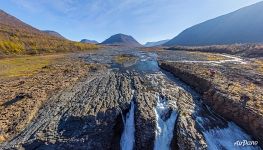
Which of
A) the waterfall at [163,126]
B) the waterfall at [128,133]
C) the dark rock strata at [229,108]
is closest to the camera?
the waterfall at [163,126]

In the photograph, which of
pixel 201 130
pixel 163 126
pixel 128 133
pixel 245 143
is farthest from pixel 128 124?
pixel 245 143

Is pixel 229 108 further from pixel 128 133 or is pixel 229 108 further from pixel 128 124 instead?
pixel 128 133

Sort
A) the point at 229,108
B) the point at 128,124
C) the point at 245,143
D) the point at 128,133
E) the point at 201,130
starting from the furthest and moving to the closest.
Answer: the point at 229,108, the point at 128,124, the point at 128,133, the point at 201,130, the point at 245,143

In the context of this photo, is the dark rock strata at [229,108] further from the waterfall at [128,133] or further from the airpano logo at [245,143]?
the waterfall at [128,133]

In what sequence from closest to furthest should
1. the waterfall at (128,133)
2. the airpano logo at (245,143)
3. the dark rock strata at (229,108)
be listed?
the airpano logo at (245,143)
the waterfall at (128,133)
the dark rock strata at (229,108)

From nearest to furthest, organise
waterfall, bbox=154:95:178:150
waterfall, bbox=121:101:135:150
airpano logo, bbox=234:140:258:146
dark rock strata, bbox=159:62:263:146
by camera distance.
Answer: airpano logo, bbox=234:140:258:146, waterfall, bbox=154:95:178:150, waterfall, bbox=121:101:135:150, dark rock strata, bbox=159:62:263:146

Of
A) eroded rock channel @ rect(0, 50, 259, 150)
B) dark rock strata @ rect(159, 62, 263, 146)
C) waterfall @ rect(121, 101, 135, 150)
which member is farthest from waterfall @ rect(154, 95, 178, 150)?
dark rock strata @ rect(159, 62, 263, 146)

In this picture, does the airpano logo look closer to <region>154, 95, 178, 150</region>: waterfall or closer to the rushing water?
the rushing water

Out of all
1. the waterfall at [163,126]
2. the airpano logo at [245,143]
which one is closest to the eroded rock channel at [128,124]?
the waterfall at [163,126]
